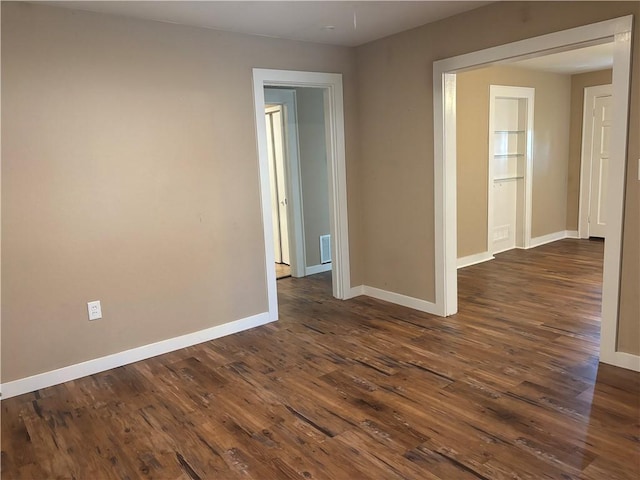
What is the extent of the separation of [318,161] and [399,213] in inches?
67.9

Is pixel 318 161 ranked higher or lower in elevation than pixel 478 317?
higher

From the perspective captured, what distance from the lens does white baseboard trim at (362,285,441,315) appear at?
4098mm

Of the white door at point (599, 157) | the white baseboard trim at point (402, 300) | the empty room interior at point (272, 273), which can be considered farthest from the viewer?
the white door at point (599, 157)

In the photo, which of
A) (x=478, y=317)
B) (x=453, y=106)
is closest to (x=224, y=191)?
(x=453, y=106)

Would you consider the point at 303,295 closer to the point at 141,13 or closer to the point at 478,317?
the point at 478,317

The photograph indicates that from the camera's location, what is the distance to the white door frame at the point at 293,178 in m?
5.31

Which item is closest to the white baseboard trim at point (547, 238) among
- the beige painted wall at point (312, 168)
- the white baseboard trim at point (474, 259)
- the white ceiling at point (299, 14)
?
the white baseboard trim at point (474, 259)

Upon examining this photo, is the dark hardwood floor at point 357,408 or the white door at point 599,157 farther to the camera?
the white door at point 599,157

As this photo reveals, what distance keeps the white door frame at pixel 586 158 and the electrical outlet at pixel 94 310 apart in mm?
6608

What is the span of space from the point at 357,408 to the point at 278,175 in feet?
12.4

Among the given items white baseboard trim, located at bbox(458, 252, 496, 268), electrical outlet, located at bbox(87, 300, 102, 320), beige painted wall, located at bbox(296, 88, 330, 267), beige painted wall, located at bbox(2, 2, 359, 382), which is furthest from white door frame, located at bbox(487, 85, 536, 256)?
electrical outlet, located at bbox(87, 300, 102, 320)

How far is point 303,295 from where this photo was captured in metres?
4.88

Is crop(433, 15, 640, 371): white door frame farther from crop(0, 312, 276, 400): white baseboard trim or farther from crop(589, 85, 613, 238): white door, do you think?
crop(589, 85, 613, 238): white door

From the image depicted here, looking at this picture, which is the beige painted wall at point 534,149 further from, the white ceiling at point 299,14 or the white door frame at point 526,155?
the white ceiling at point 299,14
